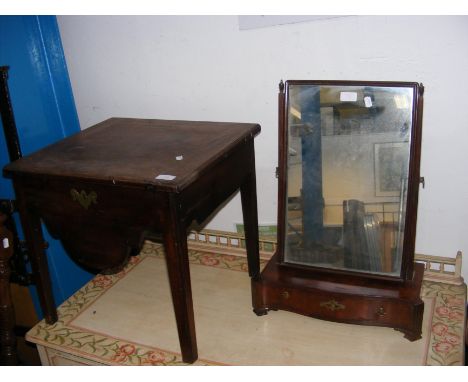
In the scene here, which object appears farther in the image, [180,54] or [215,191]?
[180,54]

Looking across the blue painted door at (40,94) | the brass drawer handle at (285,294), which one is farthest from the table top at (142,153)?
the brass drawer handle at (285,294)

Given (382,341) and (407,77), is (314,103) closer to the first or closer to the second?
(407,77)

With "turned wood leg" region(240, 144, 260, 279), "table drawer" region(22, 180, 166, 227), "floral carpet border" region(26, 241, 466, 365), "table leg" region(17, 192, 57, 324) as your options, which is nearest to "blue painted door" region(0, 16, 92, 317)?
"floral carpet border" region(26, 241, 466, 365)

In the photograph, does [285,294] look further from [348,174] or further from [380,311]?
[348,174]

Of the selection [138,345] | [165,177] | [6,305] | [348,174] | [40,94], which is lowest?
[138,345]

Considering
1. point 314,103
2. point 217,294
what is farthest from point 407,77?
point 217,294

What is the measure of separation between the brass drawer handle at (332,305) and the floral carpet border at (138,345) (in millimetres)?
251

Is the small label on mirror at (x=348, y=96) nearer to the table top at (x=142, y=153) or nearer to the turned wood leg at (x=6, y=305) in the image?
the table top at (x=142, y=153)

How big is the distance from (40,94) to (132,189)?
0.75 m

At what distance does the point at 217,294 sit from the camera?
66.8 inches

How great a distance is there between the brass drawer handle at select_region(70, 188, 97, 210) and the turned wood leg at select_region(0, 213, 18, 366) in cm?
33

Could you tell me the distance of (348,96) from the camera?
56.2 inches

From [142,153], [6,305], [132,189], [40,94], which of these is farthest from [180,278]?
[40,94]

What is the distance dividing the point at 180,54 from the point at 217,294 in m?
0.80
